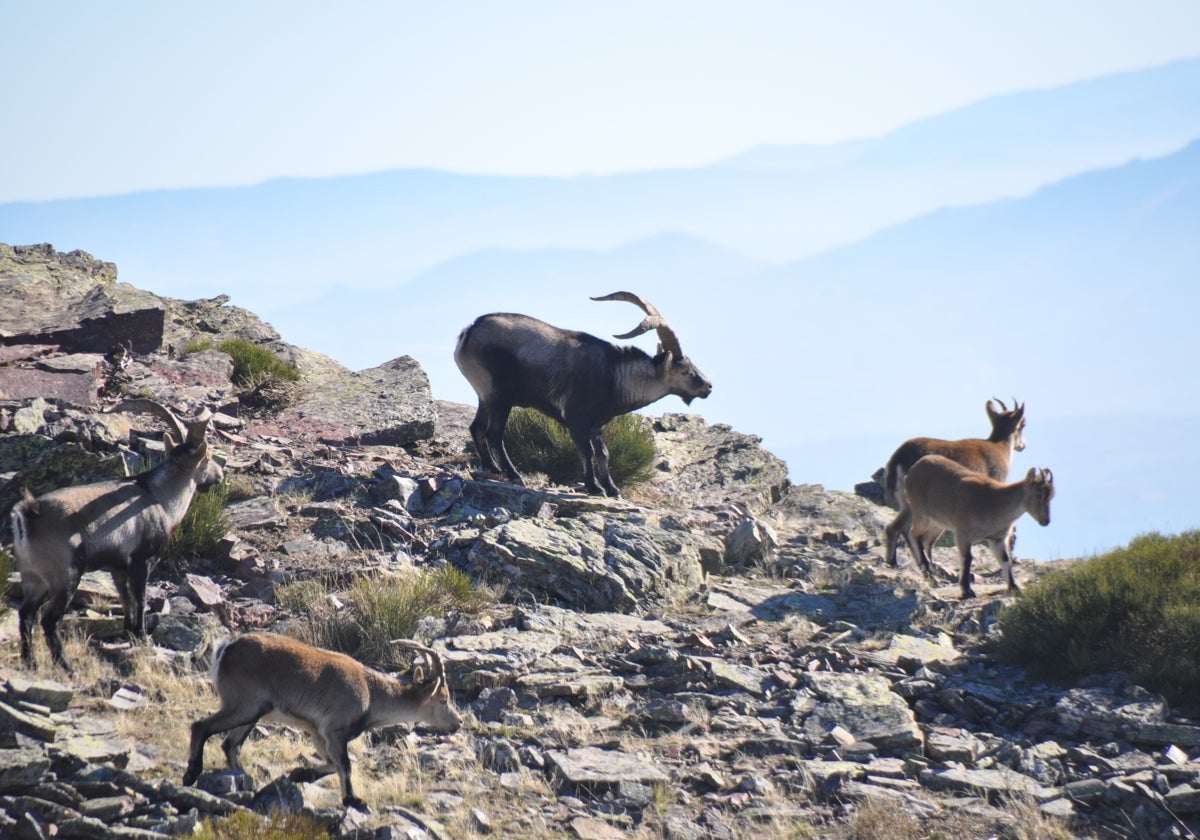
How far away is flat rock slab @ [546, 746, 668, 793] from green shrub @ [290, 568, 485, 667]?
241 centimetres

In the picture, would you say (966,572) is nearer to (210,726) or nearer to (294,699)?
(294,699)

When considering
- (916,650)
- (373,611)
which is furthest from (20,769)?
(916,650)

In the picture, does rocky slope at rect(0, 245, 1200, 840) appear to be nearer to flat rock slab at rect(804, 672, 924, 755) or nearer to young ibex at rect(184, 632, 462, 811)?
flat rock slab at rect(804, 672, 924, 755)

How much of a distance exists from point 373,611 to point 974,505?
679 cm

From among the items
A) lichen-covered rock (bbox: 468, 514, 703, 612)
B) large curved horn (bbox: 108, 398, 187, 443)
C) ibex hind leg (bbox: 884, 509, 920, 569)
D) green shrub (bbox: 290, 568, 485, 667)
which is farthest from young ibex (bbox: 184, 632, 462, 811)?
ibex hind leg (bbox: 884, 509, 920, 569)

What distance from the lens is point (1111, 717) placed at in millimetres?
10008

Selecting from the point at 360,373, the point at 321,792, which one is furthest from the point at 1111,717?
the point at 360,373

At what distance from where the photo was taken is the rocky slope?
7.95 meters

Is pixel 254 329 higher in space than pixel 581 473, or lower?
higher

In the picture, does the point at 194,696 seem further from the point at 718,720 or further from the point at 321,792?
the point at 718,720

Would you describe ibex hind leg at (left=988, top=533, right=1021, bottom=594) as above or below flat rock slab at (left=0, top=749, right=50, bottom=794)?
above

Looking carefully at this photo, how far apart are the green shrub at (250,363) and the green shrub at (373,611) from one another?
8.09m

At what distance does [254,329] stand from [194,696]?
13845 mm

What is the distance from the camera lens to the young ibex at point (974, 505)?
13.6 metres
